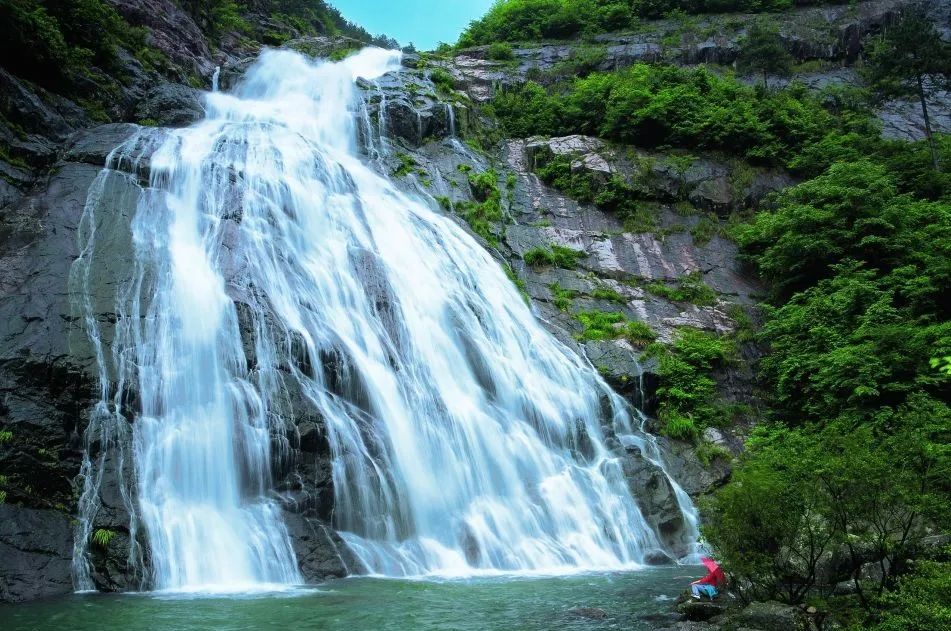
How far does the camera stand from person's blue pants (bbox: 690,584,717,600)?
8.90m

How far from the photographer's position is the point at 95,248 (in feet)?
46.6

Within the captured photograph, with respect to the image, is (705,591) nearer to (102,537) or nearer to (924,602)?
(924,602)

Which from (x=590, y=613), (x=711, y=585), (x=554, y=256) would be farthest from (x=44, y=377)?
(x=554, y=256)

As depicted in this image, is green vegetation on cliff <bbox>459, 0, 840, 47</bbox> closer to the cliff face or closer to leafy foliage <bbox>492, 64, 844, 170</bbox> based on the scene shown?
the cliff face

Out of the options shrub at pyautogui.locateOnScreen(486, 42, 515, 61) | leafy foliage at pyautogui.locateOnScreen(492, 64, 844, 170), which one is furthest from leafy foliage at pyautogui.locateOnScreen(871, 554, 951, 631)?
shrub at pyautogui.locateOnScreen(486, 42, 515, 61)

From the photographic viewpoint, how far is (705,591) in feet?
29.5

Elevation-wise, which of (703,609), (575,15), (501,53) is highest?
(575,15)

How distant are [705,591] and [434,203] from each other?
58.3ft

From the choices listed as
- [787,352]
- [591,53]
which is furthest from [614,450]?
[591,53]

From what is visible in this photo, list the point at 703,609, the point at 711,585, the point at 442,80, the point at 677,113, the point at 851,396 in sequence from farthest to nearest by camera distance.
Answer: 1. the point at 442,80
2. the point at 677,113
3. the point at 851,396
4. the point at 711,585
5. the point at 703,609

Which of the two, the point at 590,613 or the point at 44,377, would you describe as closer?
the point at 590,613

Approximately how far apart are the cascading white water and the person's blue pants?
4016mm

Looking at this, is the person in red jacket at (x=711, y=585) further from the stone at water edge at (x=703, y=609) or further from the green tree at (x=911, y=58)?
the green tree at (x=911, y=58)

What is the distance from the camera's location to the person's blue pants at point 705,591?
8898 millimetres
